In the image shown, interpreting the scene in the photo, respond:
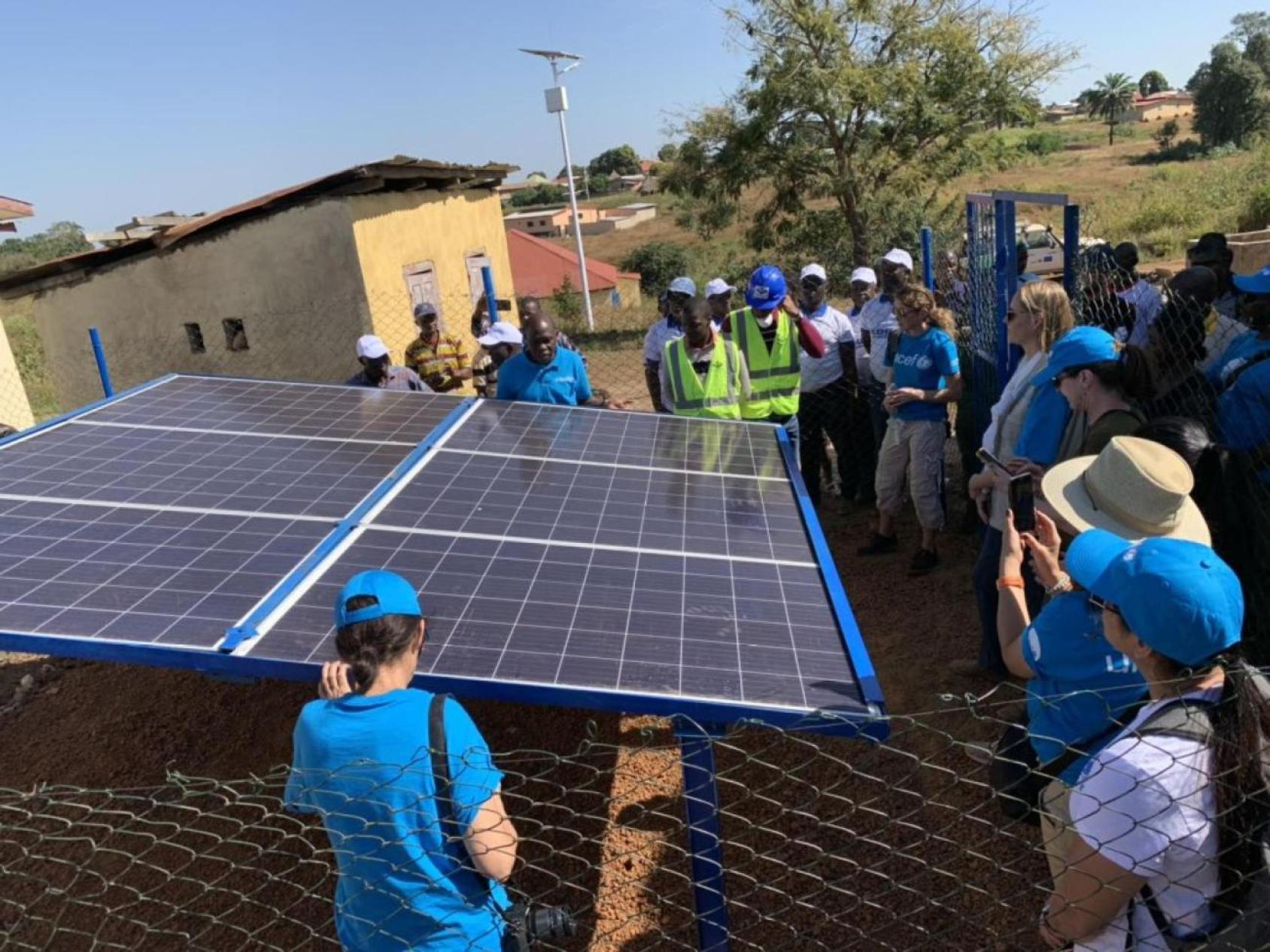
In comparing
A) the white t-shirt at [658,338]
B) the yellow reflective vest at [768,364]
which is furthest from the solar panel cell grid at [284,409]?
the white t-shirt at [658,338]

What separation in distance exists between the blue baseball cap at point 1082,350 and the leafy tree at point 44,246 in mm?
66084

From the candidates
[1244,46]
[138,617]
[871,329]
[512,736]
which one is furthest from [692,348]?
[1244,46]

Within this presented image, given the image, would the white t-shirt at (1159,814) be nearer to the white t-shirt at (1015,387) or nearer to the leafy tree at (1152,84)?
the white t-shirt at (1015,387)

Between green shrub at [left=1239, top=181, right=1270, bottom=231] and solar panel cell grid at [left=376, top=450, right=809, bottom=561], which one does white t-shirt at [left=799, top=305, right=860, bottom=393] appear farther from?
green shrub at [left=1239, top=181, right=1270, bottom=231]

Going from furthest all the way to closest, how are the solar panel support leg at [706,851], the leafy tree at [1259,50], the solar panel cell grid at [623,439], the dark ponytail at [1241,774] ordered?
the leafy tree at [1259,50], the solar panel cell grid at [623,439], the solar panel support leg at [706,851], the dark ponytail at [1241,774]

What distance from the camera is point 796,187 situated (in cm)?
2083

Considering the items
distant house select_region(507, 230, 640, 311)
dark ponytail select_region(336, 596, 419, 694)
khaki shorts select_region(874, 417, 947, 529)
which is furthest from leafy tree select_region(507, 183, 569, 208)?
dark ponytail select_region(336, 596, 419, 694)

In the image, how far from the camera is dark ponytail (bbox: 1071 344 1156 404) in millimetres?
3605

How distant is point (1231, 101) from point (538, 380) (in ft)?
215

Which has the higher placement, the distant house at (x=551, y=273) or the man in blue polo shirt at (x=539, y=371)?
the man in blue polo shirt at (x=539, y=371)

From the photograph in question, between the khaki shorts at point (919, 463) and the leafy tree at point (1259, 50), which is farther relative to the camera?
the leafy tree at point (1259, 50)

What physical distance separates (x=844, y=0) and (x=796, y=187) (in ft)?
13.1

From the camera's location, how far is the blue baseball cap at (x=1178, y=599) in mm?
1934

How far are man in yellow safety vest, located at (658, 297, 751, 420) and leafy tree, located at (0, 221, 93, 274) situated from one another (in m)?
63.3
